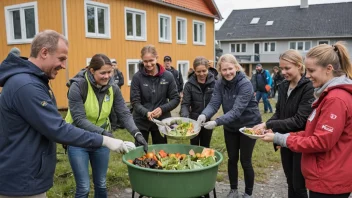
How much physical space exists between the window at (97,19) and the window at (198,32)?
258 inches

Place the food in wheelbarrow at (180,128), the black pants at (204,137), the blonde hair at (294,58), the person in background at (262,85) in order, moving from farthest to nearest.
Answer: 1. the person in background at (262,85)
2. the black pants at (204,137)
3. the food in wheelbarrow at (180,128)
4. the blonde hair at (294,58)

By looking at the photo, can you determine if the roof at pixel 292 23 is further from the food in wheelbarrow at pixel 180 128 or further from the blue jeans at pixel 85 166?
the blue jeans at pixel 85 166

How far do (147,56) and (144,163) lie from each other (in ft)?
5.07

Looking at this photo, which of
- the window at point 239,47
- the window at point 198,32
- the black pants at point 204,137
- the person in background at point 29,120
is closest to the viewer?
the person in background at point 29,120

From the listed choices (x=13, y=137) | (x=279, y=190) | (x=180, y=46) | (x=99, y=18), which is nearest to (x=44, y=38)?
(x=13, y=137)

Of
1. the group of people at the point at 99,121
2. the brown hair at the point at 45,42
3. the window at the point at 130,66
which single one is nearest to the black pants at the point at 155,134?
the group of people at the point at 99,121

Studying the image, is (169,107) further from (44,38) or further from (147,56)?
(44,38)

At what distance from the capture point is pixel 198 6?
17.2 meters

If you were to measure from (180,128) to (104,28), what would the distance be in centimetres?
877

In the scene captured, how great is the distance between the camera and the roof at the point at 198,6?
1466 cm

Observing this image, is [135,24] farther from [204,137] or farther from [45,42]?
[45,42]

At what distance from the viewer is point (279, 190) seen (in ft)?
15.1

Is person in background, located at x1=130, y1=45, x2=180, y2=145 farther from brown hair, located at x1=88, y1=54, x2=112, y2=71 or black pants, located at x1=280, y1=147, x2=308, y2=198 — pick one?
black pants, located at x1=280, y1=147, x2=308, y2=198

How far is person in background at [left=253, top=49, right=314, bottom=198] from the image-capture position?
3.06 metres
